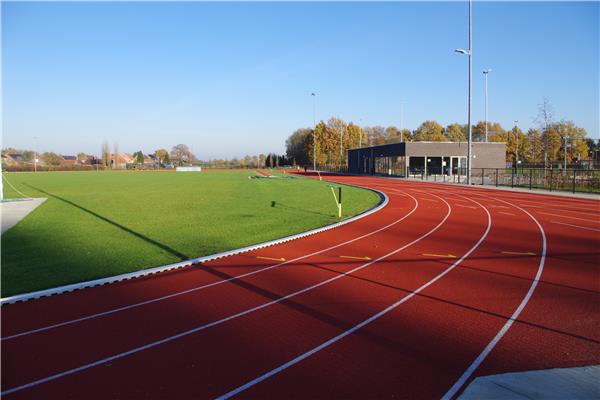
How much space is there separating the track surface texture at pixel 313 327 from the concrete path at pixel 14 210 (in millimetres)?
11119

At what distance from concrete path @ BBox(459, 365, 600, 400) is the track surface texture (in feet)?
0.69

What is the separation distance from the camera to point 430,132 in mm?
116438

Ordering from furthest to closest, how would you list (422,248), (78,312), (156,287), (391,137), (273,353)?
(391,137), (422,248), (156,287), (78,312), (273,353)

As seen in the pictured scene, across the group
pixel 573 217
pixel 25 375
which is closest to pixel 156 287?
pixel 25 375

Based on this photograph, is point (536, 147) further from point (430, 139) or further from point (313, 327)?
point (313, 327)

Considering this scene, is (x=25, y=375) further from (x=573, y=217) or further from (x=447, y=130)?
(x=447, y=130)

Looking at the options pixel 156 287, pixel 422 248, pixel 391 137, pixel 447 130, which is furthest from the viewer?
pixel 391 137

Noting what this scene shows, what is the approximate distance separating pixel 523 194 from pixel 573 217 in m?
11.3

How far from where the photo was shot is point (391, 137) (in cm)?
14100

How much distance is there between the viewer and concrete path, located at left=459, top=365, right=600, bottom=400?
430cm

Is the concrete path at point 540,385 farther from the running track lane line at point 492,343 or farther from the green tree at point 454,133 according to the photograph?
the green tree at point 454,133

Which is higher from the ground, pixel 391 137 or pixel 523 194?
pixel 391 137

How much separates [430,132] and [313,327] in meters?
118

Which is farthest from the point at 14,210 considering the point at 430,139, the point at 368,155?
the point at 430,139
